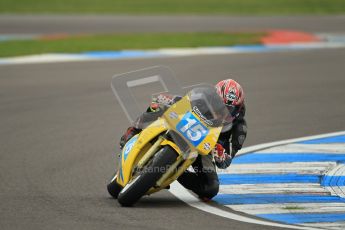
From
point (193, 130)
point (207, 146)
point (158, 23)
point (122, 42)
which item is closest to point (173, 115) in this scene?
point (193, 130)

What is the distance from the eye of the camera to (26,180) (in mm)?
9773

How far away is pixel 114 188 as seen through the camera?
8922mm

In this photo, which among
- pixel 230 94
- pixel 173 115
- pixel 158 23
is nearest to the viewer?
pixel 173 115

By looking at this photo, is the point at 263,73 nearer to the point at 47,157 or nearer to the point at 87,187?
the point at 47,157

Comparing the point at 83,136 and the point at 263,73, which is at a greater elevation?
the point at 83,136

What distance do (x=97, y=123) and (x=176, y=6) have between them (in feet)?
66.0

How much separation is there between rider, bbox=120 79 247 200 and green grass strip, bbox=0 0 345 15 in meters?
22.2

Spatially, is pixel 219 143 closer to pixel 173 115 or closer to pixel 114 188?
A: pixel 173 115

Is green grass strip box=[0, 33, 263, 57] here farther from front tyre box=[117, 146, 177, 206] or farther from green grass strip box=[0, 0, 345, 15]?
front tyre box=[117, 146, 177, 206]

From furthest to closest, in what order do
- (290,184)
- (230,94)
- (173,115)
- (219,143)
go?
1. (290,184)
2. (219,143)
3. (230,94)
4. (173,115)

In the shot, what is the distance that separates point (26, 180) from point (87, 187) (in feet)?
2.38

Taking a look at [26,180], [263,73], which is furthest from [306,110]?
[26,180]

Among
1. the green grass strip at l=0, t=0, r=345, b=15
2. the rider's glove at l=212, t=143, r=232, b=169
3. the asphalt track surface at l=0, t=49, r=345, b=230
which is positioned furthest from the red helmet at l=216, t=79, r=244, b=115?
the green grass strip at l=0, t=0, r=345, b=15

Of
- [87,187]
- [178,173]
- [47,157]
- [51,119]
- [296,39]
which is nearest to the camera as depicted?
[178,173]
